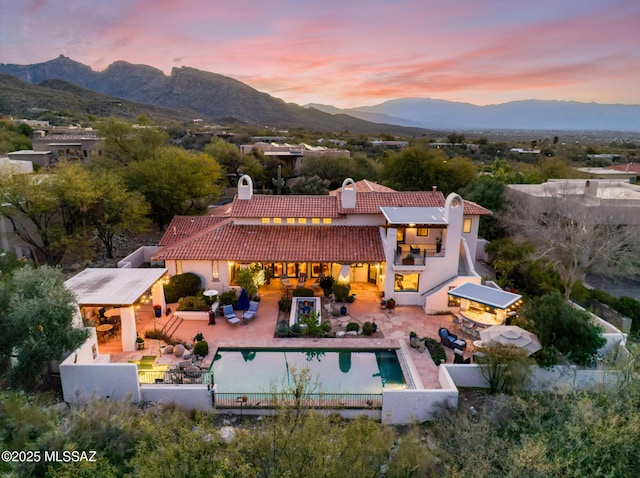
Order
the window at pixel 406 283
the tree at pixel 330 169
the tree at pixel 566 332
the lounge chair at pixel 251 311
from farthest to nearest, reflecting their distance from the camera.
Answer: the tree at pixel 330 169 < the window at pixel 406 283 < the lounge chair at pixel 251 311 < the tree at pixel 566 332

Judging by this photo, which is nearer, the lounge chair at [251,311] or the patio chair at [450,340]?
the patio chair at [450,340]

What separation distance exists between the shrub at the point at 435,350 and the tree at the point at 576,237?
9.74m

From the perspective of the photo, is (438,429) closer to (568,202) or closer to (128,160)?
(568,202)

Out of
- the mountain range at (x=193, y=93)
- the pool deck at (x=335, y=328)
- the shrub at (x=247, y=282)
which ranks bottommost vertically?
the pool deck at (x=335, y=328)

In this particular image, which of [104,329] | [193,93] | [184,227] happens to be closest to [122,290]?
[104,329]

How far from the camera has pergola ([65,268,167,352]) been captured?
1759 cm

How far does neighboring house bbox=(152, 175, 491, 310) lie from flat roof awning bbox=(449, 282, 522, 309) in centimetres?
103

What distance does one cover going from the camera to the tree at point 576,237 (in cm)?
2273

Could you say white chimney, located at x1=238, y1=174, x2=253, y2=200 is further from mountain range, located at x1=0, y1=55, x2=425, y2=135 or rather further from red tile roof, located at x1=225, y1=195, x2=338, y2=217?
mountain range, located at x1=0, y1=55, x2=425, y2=135

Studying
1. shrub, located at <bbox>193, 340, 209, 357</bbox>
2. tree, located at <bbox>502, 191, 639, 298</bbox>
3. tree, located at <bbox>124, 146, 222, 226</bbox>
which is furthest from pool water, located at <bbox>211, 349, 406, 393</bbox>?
tree, located at <bbox>124, 146, 222, 226</bbox>

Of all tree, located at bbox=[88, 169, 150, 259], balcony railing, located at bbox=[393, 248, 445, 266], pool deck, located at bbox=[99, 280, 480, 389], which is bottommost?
pool deck, located at bbox=[99, 280, 480, 389]

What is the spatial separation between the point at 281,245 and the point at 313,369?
30.4 feet

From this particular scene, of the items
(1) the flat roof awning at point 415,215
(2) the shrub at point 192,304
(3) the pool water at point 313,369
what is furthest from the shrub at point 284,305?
(1) the flat roof awning at point 415,215

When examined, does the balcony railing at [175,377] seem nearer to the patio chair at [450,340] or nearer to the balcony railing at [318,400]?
the balcony railing at [318,400]
